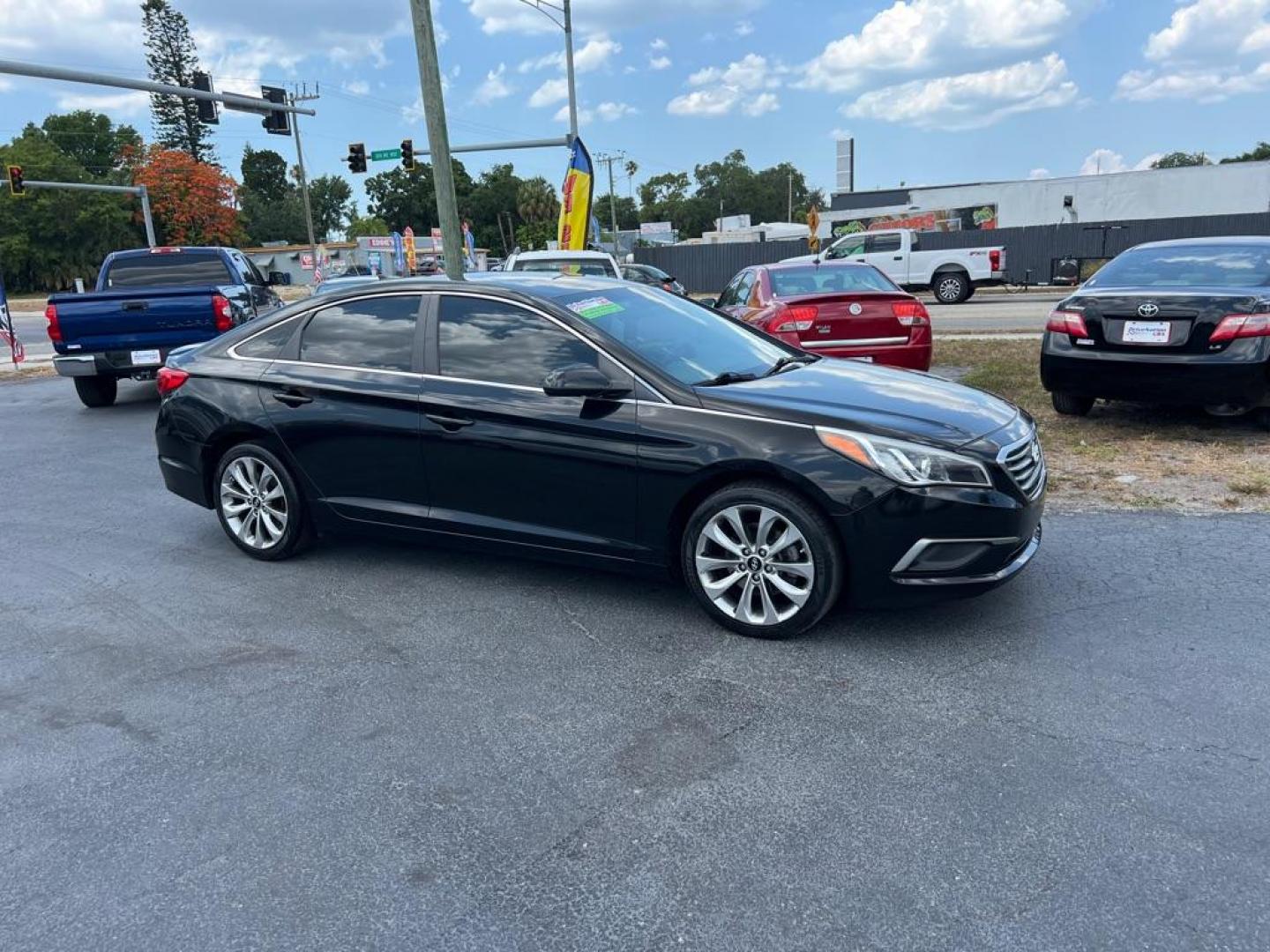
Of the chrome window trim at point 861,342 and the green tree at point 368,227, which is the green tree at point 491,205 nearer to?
the green tree at point 368,227

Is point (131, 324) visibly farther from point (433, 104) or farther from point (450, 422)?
point (450, 422)

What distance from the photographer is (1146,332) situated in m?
6.86

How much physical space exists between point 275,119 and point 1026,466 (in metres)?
23.6

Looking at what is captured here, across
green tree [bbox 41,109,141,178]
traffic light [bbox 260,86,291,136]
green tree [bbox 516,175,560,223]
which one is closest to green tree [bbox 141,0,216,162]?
green tree [bbox 41,109,141,178]

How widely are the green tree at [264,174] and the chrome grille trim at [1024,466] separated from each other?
131 meters

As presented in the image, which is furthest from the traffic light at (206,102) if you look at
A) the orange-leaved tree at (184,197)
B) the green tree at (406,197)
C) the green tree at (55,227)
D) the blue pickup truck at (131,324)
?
the green tree at (406,197)

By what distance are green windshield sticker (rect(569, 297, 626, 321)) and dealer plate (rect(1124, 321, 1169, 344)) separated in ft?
13.8

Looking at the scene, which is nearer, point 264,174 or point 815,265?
point 815,265

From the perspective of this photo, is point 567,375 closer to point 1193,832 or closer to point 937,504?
point 937,504

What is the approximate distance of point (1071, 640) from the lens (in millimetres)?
3998

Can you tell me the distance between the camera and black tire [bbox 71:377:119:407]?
1180 centimetres

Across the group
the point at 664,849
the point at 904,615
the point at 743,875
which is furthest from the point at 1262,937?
the point at 904,615

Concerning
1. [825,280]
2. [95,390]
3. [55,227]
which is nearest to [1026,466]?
[825,280]

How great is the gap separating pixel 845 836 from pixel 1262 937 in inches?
40.4
